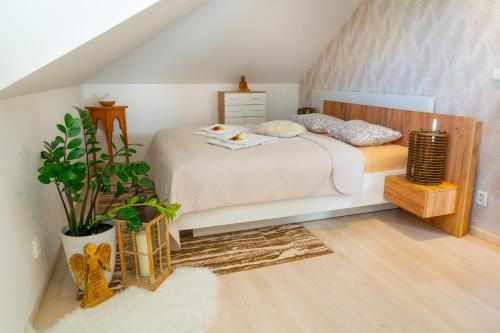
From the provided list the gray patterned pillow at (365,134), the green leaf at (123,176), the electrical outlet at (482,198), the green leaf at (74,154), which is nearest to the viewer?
the green leaf at (74,154)

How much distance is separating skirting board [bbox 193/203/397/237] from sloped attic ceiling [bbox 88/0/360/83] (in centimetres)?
220

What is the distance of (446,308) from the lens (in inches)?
69.1

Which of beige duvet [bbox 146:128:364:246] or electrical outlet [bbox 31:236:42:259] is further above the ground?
beige duvet [bbox 146:128:364:246]

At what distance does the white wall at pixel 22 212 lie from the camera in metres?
1.45

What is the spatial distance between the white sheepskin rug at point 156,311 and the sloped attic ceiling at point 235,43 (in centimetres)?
282

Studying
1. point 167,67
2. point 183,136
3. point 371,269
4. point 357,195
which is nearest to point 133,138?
point 167,67

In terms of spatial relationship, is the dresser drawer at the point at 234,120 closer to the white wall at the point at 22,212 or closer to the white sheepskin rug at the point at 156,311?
the white wall at the point at 22,212

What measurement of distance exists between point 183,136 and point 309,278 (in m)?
1.65

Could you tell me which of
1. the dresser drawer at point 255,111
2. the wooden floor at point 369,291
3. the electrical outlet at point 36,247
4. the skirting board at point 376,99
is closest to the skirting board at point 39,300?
the wooden floor at point 369,291

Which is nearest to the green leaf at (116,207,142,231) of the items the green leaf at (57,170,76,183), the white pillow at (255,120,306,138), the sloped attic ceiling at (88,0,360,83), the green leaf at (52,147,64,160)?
the green leaf at (57,170,76,183)

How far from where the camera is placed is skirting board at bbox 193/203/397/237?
8.32ft

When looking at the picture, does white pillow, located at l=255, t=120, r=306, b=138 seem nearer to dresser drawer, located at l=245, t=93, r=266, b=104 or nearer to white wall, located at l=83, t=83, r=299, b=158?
dresser drawer, located at l=245, t=93, r=266, b=104

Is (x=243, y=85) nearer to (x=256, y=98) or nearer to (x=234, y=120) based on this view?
(x=256, y=98)

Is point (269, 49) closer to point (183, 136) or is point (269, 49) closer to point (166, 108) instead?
point (166, 108)
